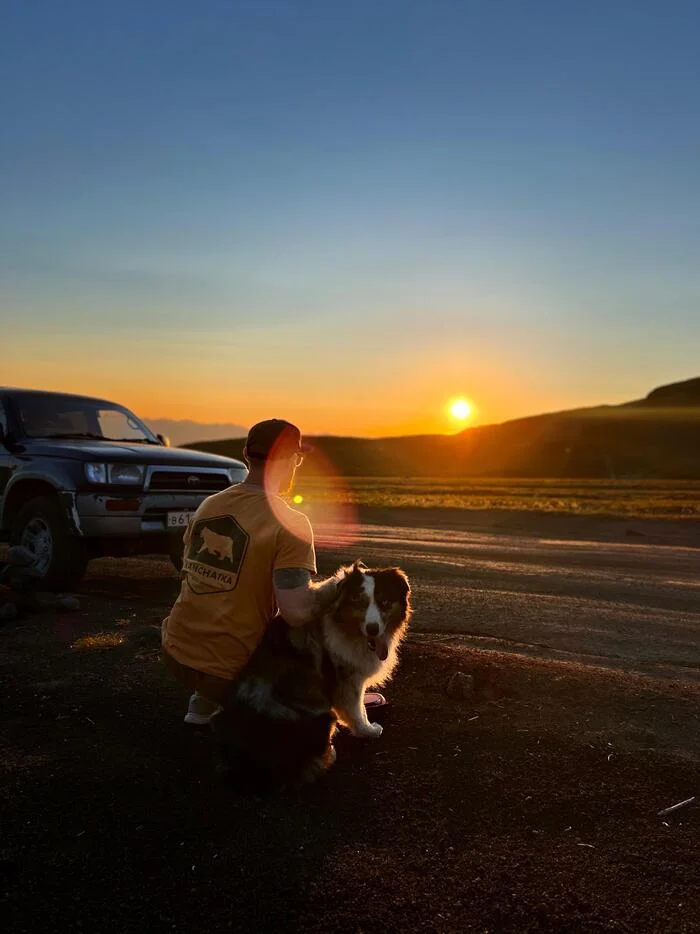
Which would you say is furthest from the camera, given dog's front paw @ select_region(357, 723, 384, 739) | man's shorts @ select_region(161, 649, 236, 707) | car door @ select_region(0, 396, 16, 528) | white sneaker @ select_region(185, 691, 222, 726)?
car door @ select_region(0, 396, 16, 528)

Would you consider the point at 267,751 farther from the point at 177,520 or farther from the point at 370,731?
the point at 177,520

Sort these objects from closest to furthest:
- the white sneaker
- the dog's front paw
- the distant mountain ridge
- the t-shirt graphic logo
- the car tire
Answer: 1. the t-shirt graphic logo
2. the dog's front paw
3. the white sneaker
4. the car tire
5. the distant mountain ridge

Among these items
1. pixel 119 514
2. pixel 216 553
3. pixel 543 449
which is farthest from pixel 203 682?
pixel 543 449

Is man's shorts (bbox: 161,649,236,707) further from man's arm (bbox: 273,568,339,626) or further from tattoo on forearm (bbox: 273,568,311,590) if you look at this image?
tattoo on forearm (bbox: 273,568,311,590)

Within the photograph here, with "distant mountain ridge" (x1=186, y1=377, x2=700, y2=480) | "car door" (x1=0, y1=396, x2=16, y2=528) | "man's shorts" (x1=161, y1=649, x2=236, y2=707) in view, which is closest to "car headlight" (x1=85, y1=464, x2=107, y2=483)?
"car door" (x1=0, y1=396, x2=16, y2=528)

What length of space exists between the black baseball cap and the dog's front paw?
1787 mm

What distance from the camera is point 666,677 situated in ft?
20.7

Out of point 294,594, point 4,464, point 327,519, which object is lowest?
point 327,519

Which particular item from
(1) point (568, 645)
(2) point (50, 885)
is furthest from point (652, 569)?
(2) point (50, 885)

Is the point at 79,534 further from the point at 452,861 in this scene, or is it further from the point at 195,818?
the point at 452,861

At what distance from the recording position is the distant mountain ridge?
122625 millimetres

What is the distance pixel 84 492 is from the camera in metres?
8.33

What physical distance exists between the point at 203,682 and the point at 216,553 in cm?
79

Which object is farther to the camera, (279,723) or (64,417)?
(64,417)
